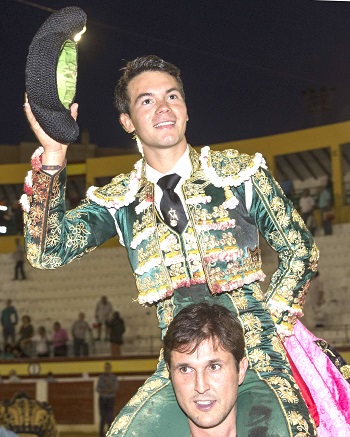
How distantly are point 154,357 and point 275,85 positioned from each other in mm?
4814

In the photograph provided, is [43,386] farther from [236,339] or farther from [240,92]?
[236,339]

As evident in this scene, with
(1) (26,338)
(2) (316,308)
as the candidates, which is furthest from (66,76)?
(1) (26,338)

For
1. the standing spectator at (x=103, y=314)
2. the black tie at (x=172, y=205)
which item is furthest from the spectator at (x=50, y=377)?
the black tie at (x=172, y=205)

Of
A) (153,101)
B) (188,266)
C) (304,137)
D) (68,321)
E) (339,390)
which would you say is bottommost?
(339,390)

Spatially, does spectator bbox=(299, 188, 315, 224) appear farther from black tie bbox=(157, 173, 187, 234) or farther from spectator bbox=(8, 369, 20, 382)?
black tie bbox=(157, 173, 187, 234)

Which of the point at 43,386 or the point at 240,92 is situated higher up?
the point at 240,92

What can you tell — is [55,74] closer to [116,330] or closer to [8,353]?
[116,330]

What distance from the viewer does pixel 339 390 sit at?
241 cm

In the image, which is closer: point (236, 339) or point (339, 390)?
point (236, 339)

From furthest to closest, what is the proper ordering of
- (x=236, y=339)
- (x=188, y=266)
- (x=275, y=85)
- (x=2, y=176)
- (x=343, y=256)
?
(x=2, y=176) → (x=275, y=85) → (x=343, y=256) → (x=188, y=266) → (x=236, y=339)

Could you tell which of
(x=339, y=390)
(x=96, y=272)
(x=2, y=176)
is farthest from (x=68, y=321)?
(x=339, y=390)

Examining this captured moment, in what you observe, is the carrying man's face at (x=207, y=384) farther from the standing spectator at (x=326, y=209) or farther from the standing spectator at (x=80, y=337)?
the standing spectator at (x=326, y=209)

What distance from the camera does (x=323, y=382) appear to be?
237 cm

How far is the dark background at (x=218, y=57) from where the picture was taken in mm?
12188
